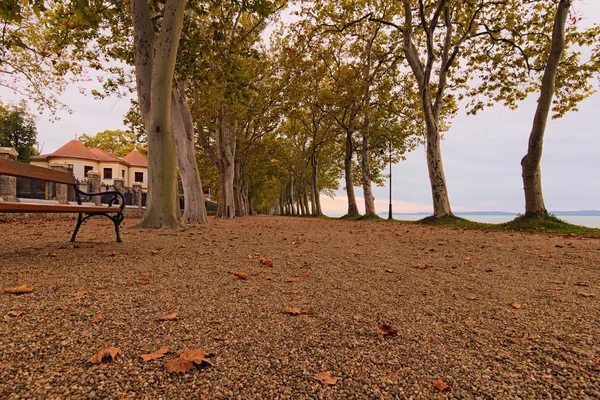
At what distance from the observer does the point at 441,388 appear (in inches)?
61.6

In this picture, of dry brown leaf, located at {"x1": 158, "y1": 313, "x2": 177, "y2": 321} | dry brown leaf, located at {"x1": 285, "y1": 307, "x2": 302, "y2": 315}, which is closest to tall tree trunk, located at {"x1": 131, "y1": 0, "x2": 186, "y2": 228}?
dry brown leaf, located at {"x1": 158, "y1": 313, "x2": 177, "y2": 321}

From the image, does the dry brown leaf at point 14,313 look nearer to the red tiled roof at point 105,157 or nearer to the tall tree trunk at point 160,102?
the tall tree trunk at point 160,102

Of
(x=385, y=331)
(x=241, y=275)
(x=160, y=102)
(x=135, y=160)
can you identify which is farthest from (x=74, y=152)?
(x=385, y=331)

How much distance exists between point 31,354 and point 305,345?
154 cm

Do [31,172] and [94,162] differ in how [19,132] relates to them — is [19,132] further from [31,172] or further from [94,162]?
[31,172]

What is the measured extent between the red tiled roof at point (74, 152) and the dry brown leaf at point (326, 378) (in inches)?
1885

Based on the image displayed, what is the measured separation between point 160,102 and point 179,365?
6.82 metres

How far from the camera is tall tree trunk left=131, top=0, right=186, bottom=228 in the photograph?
7117 millimetres

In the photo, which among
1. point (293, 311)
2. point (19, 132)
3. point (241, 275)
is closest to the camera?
point (293, 311)

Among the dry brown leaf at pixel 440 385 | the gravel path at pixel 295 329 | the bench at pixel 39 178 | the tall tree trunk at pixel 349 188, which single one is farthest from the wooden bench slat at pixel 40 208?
the tall tree trunk at pixel 349 188

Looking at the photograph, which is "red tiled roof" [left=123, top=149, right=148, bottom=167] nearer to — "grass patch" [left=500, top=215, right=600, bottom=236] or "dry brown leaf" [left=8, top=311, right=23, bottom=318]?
"grass patch" [left=500, top=215, right=600, bottom=236]

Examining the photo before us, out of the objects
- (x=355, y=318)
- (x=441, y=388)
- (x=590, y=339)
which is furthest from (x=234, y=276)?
(x=590, y=339)

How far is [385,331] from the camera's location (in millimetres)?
2205

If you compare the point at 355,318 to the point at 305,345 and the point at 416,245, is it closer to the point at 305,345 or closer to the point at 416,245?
the point at 305,345
